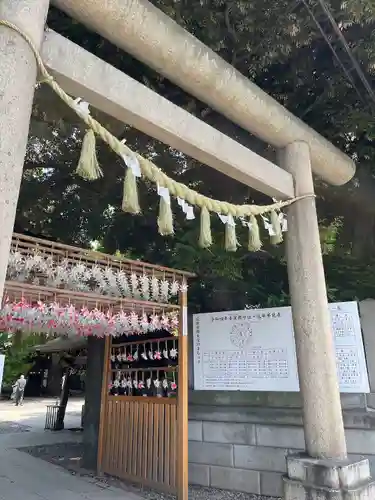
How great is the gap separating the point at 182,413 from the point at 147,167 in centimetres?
303

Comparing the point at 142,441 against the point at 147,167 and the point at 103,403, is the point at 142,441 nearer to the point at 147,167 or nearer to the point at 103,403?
the point at 103,403

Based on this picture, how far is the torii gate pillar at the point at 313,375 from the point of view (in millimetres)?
3188

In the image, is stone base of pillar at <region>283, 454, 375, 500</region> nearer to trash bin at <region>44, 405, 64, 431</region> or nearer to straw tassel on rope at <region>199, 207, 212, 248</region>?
straw tassel on rope at <region>199, 207, 212, 248</region>

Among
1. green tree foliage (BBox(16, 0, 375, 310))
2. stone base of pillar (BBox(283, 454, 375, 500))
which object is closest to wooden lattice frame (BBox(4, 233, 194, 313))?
green tree foliage (BBox(16, 0, 375, 310))

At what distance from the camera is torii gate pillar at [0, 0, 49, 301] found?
1.91m

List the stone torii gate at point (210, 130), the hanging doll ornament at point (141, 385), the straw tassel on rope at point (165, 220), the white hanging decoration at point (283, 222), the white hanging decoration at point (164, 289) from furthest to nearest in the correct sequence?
the hanging doll ornament at point (141, 385), the white hanging decoration at point (164, 289), the white hanging decoration at point (283, 222), the straw tassel on rope at point (165, 220), the stone torii gate at point (210, 130)

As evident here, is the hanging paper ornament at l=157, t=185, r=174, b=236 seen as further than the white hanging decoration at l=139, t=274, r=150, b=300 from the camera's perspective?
No

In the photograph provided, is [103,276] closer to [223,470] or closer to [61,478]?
[223,470]

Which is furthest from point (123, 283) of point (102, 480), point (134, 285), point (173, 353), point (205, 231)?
point (102, 480)

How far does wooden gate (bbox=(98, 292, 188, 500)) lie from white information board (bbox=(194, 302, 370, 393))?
52 cm

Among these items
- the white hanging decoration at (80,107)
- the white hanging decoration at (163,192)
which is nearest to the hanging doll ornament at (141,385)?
the white hanging decoration at (163,192)

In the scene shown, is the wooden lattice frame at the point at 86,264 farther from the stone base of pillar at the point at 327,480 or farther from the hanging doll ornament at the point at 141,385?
the stone base of pillar at the point at 327,480

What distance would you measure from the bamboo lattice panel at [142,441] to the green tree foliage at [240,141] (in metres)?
1.81

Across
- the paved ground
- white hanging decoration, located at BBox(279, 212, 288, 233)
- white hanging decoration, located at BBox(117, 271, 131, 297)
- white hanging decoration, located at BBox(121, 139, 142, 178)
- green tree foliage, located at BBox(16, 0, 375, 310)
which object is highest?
green tree foliage, located at BBox(16, 0, 375, 310)
